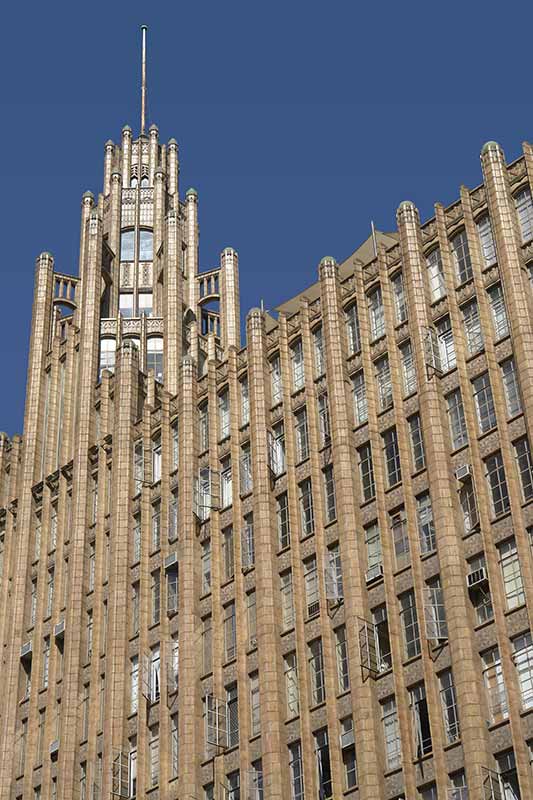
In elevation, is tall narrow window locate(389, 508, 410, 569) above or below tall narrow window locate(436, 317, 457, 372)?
below

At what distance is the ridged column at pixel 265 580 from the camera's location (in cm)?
5244

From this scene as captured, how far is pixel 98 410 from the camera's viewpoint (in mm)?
73312

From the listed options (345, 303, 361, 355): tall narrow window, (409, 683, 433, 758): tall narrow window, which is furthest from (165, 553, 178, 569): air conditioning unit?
(409, 683, 433, 758): tall narrow window

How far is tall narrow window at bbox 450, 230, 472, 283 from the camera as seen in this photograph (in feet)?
184

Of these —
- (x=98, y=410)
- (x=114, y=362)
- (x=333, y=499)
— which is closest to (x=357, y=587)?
(x=333, y=499)

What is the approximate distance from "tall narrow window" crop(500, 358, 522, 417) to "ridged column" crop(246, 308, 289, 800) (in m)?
12.2

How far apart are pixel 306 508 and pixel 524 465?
443 inches

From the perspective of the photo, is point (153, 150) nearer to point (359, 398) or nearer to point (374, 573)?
point (359, 398)

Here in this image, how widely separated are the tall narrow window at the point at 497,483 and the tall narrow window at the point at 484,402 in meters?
1.33

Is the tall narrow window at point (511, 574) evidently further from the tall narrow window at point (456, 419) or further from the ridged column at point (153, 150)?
the ridged column at point (153, 150)

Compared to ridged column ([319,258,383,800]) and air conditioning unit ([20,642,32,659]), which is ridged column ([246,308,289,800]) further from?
air conditioning unit ([20,642,32,659])

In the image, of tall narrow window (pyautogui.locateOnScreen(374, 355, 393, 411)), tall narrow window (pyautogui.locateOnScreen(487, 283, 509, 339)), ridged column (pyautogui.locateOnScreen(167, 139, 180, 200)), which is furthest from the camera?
ridged column (pyautogui.locateOnScreen(167, 139, 180, 200))

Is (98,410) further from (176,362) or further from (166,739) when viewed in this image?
(166,739)

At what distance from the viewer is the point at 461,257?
186 feet
